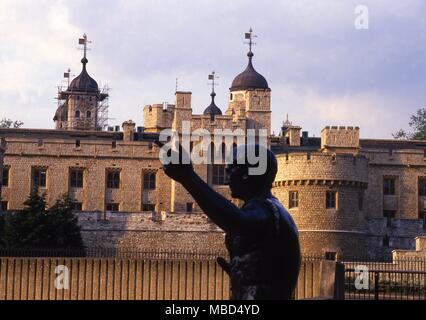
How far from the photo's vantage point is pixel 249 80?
2554 inches

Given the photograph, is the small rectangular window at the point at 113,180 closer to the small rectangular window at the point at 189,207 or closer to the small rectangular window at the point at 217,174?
the small rectangular window at the point at 189,207

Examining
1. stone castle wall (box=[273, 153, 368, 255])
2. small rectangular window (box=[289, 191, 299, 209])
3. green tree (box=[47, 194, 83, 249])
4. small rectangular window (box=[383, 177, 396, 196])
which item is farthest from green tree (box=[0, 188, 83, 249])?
small rectangular window (box=[383, 177, 396, 196])

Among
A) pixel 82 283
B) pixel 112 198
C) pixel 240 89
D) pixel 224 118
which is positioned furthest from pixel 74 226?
pixel 240 89

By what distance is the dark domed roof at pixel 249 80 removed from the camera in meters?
64.4

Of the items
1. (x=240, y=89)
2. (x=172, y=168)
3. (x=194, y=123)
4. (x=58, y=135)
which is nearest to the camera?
(x=172, y=168)

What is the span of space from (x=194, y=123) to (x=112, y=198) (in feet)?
19.2

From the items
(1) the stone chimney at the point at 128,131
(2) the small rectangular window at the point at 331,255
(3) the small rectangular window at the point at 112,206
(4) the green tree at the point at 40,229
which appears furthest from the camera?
(1) the stone chimney at the point at 128,131

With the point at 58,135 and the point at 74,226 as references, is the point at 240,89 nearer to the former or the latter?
the point at 58,135

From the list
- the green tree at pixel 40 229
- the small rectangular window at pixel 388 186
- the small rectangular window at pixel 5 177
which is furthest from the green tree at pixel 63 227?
the small rectangular window at pixel 388 186

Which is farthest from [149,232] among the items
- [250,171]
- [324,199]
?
[250,171]

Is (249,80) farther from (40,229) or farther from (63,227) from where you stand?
(40,229)

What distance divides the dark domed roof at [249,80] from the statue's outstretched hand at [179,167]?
2340 inches

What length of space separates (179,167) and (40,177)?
42816mm
